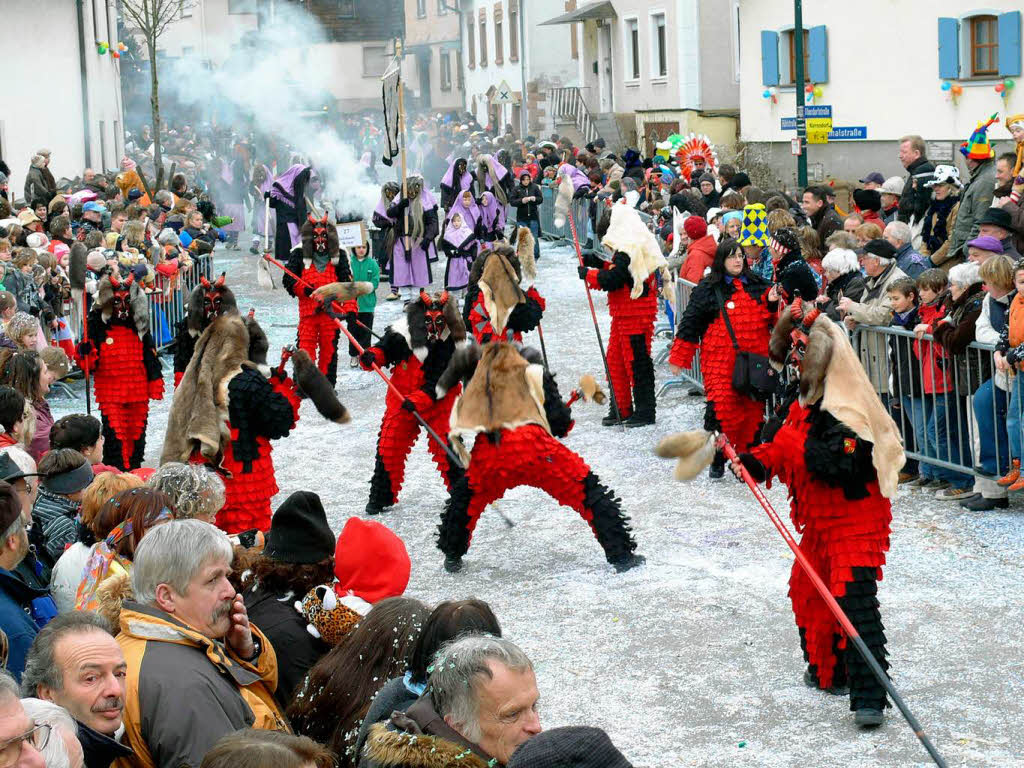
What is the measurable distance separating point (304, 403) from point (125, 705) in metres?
10.6

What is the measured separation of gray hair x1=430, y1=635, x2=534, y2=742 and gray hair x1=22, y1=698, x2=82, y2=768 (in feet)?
2.86

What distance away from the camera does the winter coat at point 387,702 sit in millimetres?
3795

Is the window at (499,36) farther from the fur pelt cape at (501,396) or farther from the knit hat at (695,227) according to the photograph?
the fur pelt cape at (501,396)

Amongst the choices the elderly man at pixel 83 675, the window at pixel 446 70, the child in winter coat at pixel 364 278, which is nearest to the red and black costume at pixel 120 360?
the child in winter coat at pixel 364 278

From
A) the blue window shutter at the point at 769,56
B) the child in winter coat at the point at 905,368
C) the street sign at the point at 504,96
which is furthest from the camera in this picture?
the street sign at the point at 504,96

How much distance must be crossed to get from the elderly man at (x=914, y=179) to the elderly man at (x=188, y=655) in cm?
1017

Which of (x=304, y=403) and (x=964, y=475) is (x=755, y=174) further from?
(x=964, y=475)

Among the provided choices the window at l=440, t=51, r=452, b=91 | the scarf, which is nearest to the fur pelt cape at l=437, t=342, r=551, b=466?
the scarf

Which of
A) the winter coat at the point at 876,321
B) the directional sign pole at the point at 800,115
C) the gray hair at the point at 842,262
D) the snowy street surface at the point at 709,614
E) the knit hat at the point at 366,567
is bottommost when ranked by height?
the snowy street surface at the point at 709,614

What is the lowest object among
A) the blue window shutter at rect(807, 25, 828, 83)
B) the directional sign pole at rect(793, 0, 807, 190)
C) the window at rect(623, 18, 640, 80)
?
the directional sign pole at rect(793, 0, 807, 190)

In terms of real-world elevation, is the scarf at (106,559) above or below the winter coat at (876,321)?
below

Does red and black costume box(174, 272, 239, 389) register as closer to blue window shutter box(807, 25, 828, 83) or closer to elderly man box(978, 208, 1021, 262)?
elderly man box(978, 208, 1021, 262)

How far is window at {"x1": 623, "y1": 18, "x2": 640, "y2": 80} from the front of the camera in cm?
3634

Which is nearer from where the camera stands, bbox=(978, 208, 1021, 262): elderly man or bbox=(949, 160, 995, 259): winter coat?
bbox=(978, 208, 1021, 262): elderly man
